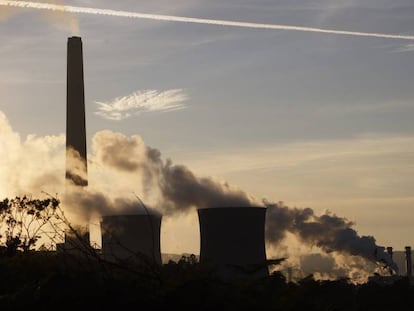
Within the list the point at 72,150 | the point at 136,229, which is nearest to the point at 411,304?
the point at 136,229

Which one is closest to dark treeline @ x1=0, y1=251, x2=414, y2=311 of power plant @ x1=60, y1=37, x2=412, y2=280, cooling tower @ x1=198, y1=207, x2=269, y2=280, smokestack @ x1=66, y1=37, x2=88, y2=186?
power plant @ x1=60, y1=37, x2=412, y2=280

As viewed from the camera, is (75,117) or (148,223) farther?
(75,117)

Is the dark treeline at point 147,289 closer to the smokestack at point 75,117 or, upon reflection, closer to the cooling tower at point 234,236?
the cooling tower at point 234,236

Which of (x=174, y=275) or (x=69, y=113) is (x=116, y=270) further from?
(x=69, y=113)

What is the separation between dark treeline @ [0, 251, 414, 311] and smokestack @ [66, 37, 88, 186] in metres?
60.2

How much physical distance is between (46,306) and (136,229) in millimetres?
54001

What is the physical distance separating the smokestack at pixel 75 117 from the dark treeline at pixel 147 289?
60173 millimetres

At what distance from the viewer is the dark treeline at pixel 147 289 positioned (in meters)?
8.33

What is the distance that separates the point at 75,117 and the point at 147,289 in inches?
2470

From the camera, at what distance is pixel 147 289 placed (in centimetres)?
897

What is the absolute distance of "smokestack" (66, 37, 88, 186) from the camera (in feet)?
229

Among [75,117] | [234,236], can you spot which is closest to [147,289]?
[234,236]

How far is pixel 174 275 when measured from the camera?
8883mm

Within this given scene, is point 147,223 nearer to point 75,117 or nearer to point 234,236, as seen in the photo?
point 234,236
